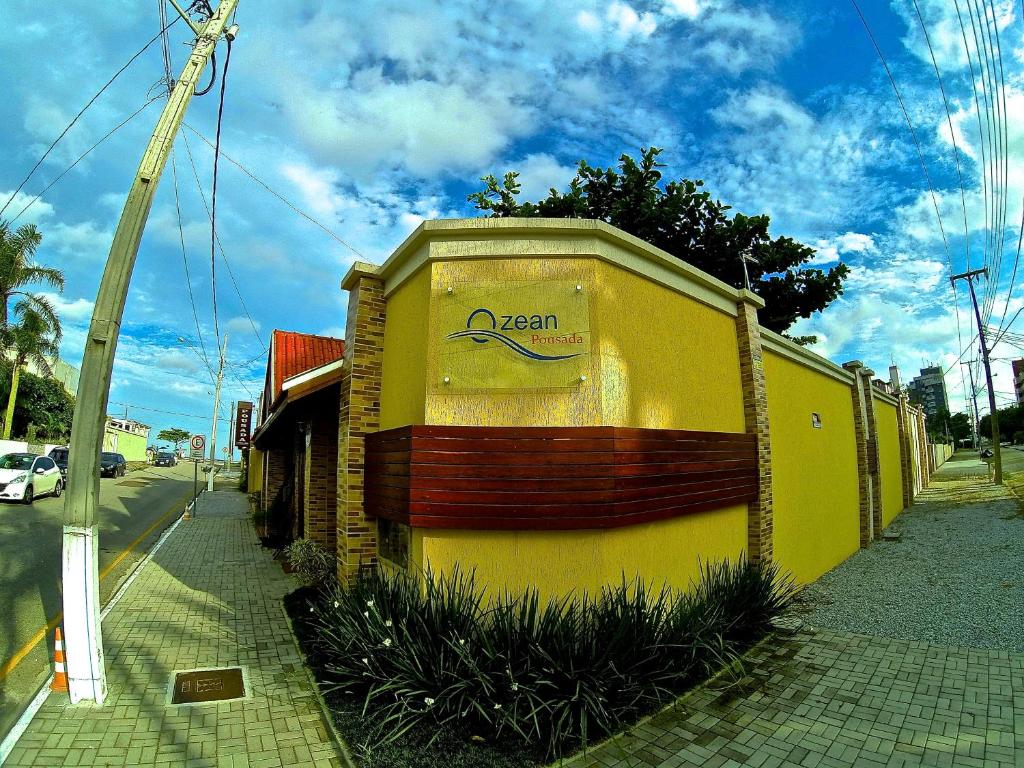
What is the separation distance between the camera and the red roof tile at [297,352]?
1507cm

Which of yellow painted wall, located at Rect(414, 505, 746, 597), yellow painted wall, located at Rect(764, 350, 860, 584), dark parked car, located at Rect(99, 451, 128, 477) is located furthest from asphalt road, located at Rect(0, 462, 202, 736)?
dark parked car, located at Rect(99, 451, 128, 477)

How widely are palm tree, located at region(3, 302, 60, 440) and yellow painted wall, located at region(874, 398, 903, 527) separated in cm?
3717

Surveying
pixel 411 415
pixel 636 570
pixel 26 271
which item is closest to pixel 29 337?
pixel 26 271

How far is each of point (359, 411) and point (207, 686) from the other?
298 cm

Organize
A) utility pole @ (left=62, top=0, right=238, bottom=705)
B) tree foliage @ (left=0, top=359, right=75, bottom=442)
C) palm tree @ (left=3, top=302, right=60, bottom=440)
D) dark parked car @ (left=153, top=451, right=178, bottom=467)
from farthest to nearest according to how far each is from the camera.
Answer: dark parked car @ (left=153, top=451, right=178, bottom=467), tree foliage @ (left=0, top=359, right=75, bottom=442), palm tree @ (left=3, top=302, right=60, bottom=440), utility pole @ (left=62, top=0, right=238, bottom=705)

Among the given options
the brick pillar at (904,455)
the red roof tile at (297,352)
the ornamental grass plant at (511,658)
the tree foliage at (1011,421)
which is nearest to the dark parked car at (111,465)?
the red roof tile at (297,352)

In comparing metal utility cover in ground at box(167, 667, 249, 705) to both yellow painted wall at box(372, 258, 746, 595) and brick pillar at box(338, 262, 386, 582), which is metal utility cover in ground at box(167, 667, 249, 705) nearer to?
brick pillar at box(338, 262, 386, 582)

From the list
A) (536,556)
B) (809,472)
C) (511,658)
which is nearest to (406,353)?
(536,556)

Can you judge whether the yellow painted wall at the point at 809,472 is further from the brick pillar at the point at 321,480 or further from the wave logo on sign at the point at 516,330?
the brick pillar at the point at 321,480

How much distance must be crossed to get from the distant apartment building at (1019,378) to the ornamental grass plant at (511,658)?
11919cm

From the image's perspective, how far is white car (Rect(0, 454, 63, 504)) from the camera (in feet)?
52.8

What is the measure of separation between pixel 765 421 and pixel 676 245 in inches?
398

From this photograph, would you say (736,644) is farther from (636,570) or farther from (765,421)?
(765,421)

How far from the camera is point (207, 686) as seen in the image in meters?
4.75
